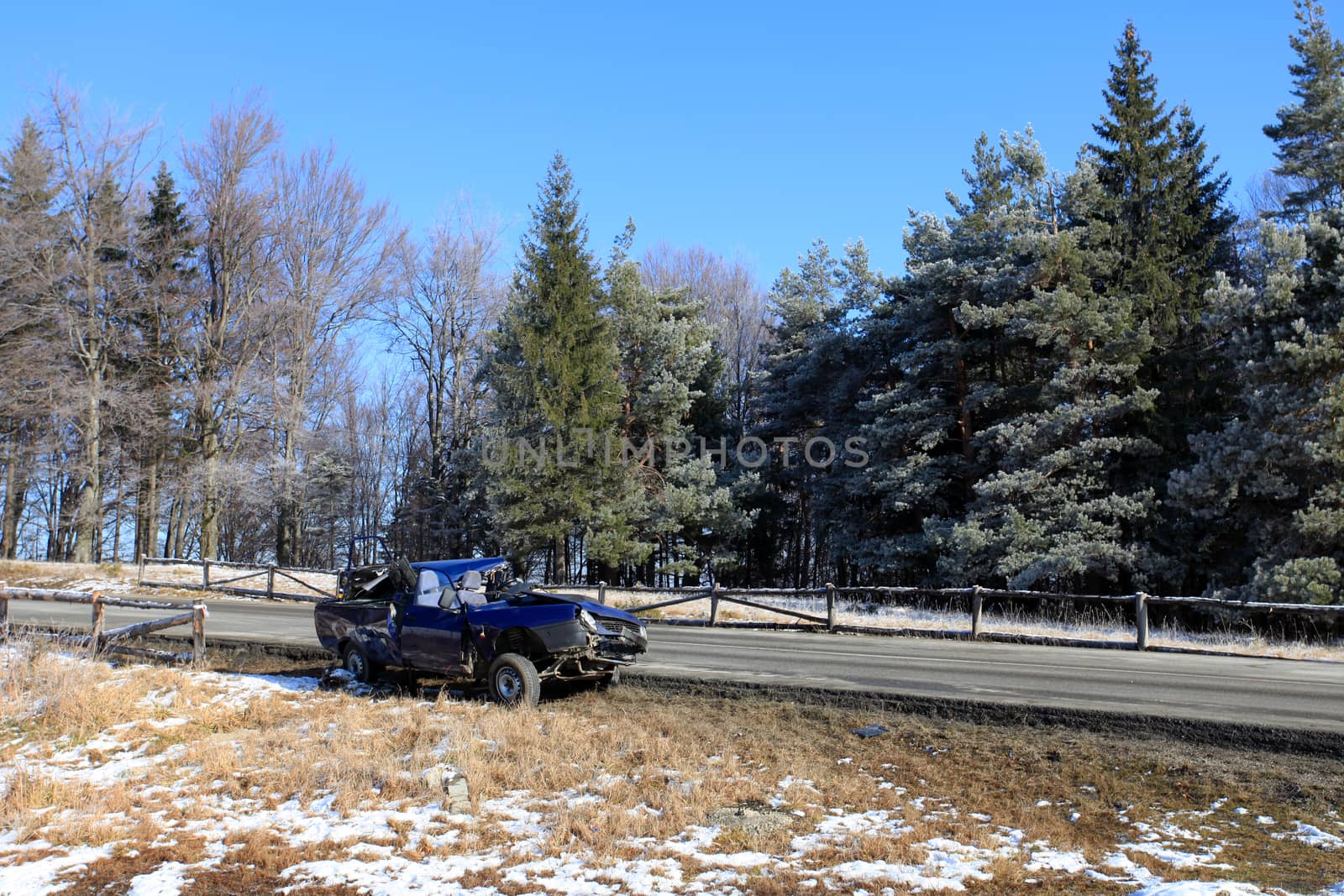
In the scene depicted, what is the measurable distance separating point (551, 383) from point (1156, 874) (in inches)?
1194

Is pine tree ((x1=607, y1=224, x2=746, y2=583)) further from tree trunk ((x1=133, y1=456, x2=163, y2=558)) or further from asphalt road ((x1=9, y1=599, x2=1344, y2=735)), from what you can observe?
tree trunk ((x1=133, y1=456, x2=163, y2=558))

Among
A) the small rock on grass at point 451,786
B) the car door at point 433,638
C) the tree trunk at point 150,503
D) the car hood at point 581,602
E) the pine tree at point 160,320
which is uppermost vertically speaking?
the pine tree at point 160,320

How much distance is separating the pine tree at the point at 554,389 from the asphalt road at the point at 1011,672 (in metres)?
14.2

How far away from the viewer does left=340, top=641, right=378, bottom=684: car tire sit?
12.7 metres

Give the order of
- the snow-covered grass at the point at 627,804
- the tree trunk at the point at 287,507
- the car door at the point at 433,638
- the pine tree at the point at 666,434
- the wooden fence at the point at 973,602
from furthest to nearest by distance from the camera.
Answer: the tree trunk at the point at 287,507, the pine tree at the point at 666,434, the wooden fence at the point at 973,602, the car door at the point at 433,638, the snow-covered grass at the point at 627,804

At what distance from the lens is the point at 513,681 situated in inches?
437

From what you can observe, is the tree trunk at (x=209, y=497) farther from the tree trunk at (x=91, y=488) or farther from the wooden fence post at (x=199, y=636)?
the wooden fence post at (x=199, y=636)

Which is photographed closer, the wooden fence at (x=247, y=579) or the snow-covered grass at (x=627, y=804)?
the snow-covered grass at (x=627, y=804)

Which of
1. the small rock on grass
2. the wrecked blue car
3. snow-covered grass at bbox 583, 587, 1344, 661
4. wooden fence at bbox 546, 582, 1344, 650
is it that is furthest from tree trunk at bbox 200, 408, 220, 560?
the small rock on grass

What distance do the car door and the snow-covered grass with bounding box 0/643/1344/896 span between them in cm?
69

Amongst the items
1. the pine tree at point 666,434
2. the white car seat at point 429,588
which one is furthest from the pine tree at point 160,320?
the white car seat at point 429,588

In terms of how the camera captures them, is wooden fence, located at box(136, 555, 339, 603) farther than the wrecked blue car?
Yes

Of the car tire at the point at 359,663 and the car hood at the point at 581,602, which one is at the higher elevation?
the car hood at the point at 581,602

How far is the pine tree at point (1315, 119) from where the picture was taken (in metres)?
27.6
